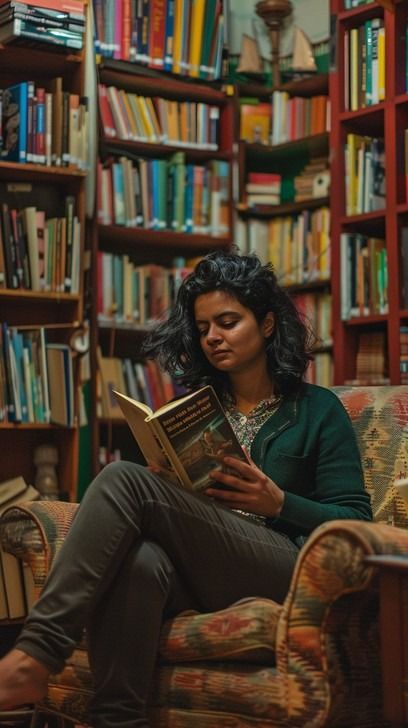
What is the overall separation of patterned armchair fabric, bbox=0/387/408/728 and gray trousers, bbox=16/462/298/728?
0.07 m

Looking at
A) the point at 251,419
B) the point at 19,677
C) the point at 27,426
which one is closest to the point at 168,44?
the point at 27,426

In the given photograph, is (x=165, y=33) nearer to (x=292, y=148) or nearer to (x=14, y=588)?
(x=292, y=148)

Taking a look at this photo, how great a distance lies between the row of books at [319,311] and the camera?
4.09 metres

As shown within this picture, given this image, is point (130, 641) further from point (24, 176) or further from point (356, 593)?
point (24, 176)

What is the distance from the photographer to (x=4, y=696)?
68.4 inches

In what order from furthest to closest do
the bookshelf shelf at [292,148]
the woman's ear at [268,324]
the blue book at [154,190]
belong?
the bookshelf shelf at [292,148] < the blue book at [154,190] < the woman's ear at [268,324]

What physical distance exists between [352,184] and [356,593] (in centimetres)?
232

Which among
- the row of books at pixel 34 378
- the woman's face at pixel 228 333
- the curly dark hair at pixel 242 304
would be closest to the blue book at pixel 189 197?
the row of books at pixel 34 378

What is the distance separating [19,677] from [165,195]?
2.64 metres

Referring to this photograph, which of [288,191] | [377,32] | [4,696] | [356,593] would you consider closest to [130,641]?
[4,696]

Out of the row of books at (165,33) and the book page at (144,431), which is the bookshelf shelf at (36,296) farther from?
the book page at (144,431)

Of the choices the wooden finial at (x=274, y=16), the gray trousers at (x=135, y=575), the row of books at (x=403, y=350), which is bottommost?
the gray trousers at (x=135, y=575)

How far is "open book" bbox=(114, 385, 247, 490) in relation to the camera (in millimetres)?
1894

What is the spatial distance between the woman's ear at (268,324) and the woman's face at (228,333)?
0.03 meters
